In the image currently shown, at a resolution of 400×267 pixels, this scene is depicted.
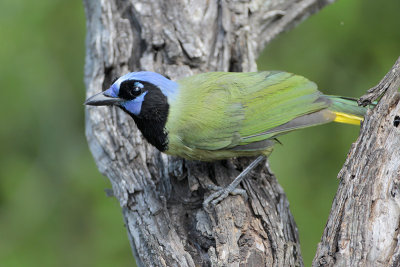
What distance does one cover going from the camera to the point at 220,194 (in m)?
3.70

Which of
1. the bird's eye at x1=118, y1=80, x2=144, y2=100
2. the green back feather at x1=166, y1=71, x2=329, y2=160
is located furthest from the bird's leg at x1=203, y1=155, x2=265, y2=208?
the bird's eye at x1=118, y1=80, x2=144, y2=100

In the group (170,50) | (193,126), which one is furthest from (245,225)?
(170,50)

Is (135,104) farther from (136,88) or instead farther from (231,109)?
(231,109)

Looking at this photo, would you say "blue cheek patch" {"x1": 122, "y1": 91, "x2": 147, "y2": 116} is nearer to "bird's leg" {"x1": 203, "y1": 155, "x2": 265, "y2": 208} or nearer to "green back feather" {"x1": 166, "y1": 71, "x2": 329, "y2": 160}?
"green back feather" {"x1": 166, "y1": 71, "x2": 329, "y2": 160}

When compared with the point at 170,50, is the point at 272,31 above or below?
above

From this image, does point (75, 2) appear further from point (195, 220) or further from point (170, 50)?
point (195, 220)

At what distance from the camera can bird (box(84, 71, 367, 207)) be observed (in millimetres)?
3979

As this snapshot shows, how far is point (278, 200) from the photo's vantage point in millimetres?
3865

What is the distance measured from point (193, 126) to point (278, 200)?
30.8 inches

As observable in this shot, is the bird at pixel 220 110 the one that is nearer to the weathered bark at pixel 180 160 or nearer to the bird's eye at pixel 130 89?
the bird's eye at pixel 130 89

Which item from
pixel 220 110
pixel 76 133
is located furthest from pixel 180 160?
pixel 76 133

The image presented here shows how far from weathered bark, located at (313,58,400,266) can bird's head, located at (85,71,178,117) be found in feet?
4.85

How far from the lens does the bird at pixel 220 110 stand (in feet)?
13.1

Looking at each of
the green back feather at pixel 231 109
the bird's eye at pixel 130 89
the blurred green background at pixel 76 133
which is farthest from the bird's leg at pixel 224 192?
the blurred green background at pixel 76 133
